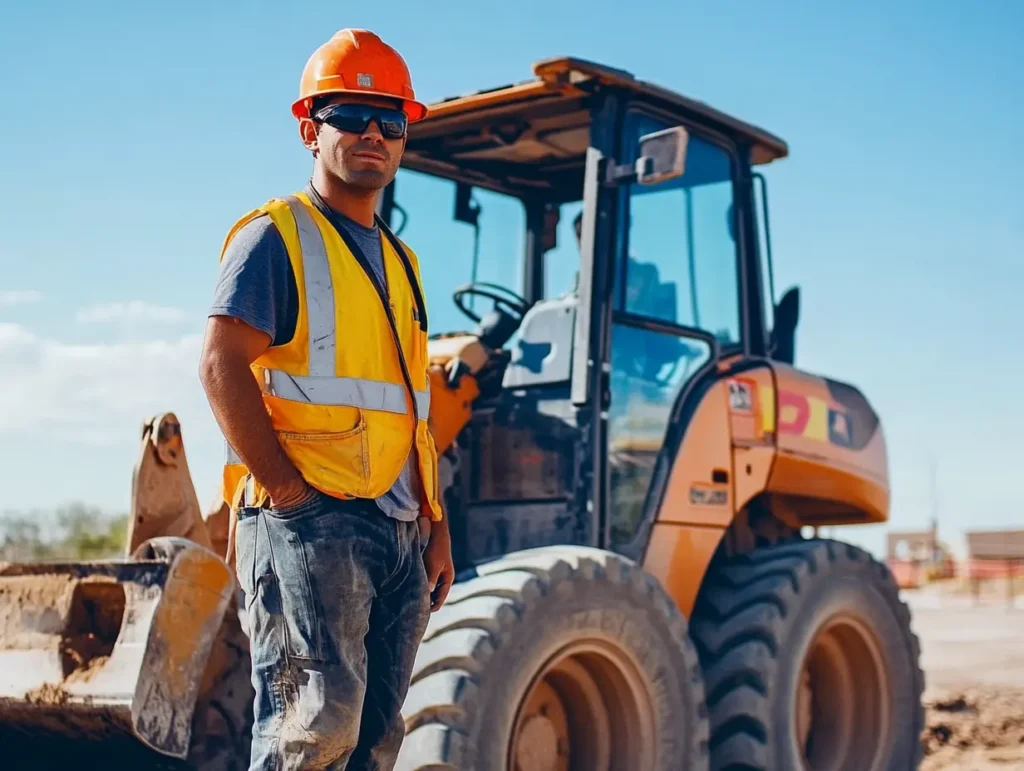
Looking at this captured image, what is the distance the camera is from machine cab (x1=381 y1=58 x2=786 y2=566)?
5305mm

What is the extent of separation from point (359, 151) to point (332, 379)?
19.9 inches

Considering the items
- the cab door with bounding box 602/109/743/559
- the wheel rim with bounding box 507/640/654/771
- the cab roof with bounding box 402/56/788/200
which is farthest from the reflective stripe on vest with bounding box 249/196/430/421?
the cab roof with bounding box 402/56/788/200

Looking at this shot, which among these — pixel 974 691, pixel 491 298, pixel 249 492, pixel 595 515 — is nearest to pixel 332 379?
pixel 249 492

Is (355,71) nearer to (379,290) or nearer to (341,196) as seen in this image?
(341,196)

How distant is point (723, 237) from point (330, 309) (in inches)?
144

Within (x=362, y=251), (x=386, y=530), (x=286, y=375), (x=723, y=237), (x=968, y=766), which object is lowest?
(x=968, y=766)

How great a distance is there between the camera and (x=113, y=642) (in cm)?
407

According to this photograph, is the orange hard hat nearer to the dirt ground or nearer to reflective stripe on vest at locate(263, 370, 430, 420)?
reflective stripe on vest at locate(263, 370, 430, 420)

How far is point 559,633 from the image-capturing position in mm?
4434

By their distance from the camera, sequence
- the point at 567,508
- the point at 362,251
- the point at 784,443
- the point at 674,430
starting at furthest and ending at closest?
the point at 784,443, the point at 674,430, the point at 567,508, the point at 362,251

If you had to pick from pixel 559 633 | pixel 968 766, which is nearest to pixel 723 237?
pixel 559 633

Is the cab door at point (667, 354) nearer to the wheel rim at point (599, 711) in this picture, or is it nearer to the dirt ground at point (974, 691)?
the wheel rim at point (599, 711)

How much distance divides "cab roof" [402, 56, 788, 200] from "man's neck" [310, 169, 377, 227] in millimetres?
2437

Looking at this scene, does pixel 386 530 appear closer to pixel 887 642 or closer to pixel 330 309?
pixel 330 309
